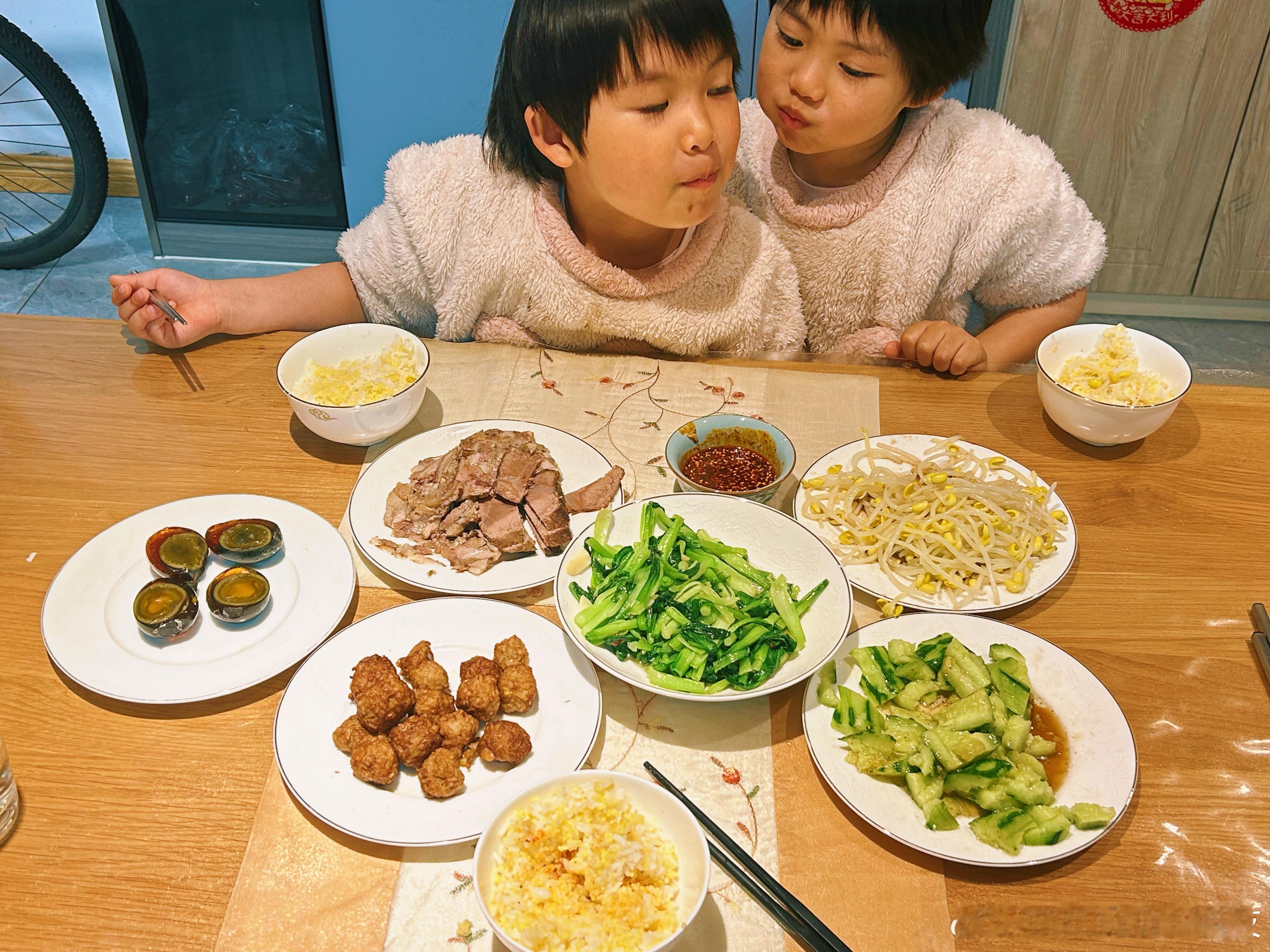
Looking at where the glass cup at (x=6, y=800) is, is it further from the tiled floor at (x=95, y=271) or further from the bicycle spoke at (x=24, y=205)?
the bicycle spoke at (x=24, y=205)

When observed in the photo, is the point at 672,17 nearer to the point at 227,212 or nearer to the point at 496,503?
the point at 496,503

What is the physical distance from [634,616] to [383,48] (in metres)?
2.70

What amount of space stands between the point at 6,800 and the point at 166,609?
295mm

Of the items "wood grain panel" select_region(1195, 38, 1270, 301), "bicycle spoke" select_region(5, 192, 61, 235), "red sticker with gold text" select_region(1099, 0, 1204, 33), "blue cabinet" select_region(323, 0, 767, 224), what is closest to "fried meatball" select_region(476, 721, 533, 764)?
"blue cabinet" select_region(323, 0, 767, 224)

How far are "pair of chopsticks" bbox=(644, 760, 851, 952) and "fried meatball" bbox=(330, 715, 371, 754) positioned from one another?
0.38 m

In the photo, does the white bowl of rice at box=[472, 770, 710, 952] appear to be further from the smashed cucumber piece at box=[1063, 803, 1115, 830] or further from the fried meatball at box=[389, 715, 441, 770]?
the smashed cucumber piece at box=[1063, 803, 1115, 830]

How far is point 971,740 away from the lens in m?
1.10

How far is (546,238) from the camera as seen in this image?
6.00ft

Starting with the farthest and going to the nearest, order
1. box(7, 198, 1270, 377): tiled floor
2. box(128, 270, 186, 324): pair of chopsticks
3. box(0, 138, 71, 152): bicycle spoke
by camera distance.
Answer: box(0, 138, 71, 152): bicycle spoke, box(7, 198, 1270, 377): tiled floor, box(128, 270, 186, 324): pair of chopsticks

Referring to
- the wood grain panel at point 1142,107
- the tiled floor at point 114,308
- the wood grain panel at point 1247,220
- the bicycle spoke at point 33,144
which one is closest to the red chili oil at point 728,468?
the wood grain panel at point 1142,107

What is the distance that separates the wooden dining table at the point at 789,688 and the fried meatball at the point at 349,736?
10 cm

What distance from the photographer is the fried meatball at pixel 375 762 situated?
1.09 m

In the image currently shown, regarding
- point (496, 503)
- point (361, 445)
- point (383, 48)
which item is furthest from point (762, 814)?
point (383, 48)

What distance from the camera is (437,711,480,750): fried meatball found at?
3.70 feet
